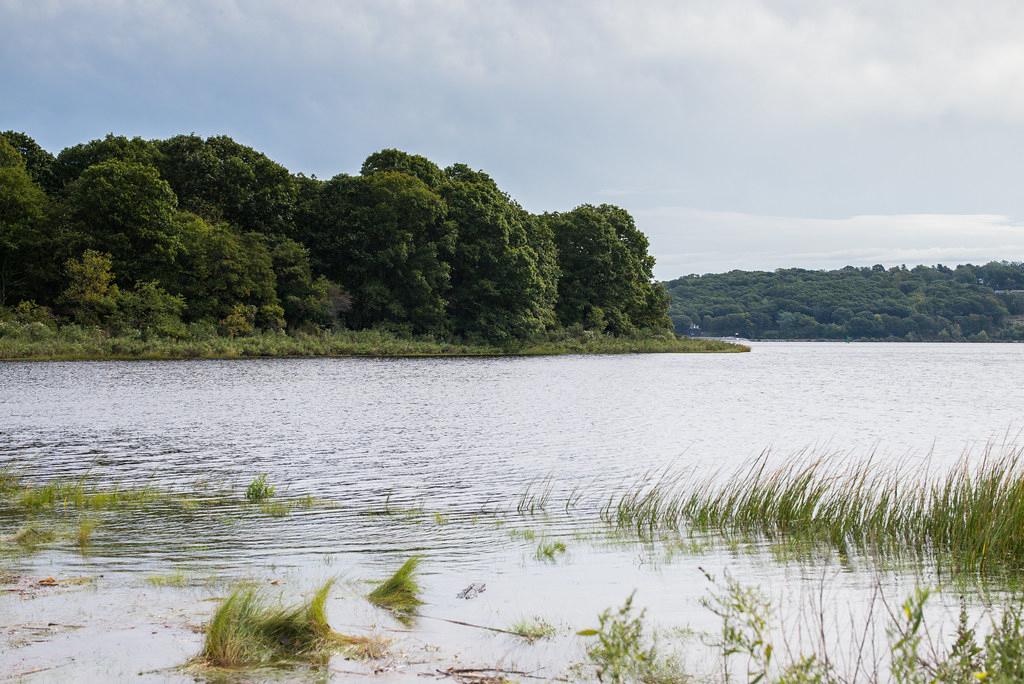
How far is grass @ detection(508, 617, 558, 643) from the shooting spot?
23.5 feet

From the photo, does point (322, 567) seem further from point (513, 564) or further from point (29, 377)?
point (29, 377)

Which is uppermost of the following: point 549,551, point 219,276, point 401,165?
point 401,165

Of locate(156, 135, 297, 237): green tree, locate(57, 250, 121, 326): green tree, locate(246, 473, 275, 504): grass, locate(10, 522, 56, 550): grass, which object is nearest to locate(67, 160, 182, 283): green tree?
locate(57, 250, 121, 326): green tree

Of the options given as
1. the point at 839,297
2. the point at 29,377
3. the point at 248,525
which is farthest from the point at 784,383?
the point at 839,297

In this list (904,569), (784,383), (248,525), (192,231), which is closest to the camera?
(904,569)

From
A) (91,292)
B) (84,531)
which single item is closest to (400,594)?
(84,531)

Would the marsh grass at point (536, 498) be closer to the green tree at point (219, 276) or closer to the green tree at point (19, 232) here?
Result: the green tree at point (219, 276)

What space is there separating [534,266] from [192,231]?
103 feet

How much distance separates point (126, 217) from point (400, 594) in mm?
61902

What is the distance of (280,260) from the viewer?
7269cm

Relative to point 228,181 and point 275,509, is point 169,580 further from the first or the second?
point 228,181

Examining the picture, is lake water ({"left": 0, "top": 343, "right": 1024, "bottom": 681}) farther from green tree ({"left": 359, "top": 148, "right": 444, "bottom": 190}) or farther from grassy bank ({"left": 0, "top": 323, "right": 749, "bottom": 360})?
green tree ({"left": 359, "top": 148, "right": 444, "bottom": 190})

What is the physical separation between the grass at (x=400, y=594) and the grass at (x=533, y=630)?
41.3 inches

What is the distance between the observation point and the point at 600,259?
96375 millimetres
